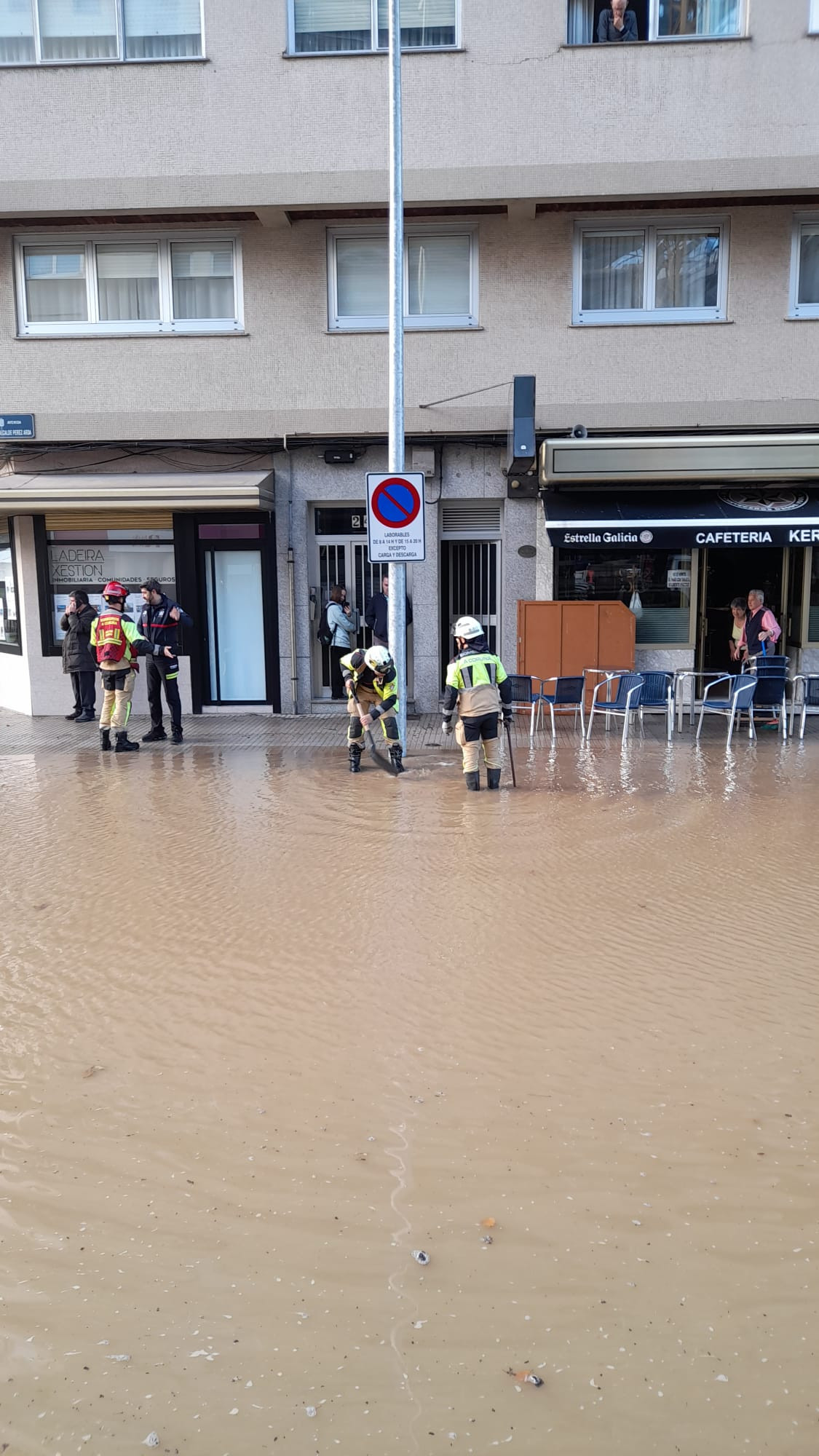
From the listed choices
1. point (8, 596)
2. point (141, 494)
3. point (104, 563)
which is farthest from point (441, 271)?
point (8, 596)

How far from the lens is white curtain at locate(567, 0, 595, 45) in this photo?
13586mm

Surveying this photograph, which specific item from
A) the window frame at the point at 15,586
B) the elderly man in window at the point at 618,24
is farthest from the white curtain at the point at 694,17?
the window frame at the point at 15,586

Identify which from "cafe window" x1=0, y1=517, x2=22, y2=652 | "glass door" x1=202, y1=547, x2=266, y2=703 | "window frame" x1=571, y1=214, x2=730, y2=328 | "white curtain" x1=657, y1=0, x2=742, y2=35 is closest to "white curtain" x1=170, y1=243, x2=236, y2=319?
"glass door" x1=202, y1=547, x2=266, y2=703

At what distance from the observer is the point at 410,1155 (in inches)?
152

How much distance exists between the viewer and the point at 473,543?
49.4 feet

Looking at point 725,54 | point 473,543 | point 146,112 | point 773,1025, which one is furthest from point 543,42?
point 773,1025

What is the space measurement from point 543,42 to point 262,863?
11068 mm

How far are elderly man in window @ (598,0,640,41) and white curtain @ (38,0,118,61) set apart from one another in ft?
20.1

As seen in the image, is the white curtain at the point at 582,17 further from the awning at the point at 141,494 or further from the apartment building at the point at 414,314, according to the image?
the awning at the point at 141,494

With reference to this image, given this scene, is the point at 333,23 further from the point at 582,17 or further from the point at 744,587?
the point at 744,587

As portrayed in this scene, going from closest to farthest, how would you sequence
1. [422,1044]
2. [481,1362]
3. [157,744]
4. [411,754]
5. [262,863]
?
[481,1362]
[422,1044]
[262,863]
[411,754]
[157,744]

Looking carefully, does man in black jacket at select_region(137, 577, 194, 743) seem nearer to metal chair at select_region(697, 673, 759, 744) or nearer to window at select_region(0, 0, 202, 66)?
metal chair at select_region(697, 673, 759, 744)

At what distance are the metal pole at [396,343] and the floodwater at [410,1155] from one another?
159 inches

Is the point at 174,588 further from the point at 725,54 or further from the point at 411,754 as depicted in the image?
the point at 725,54
